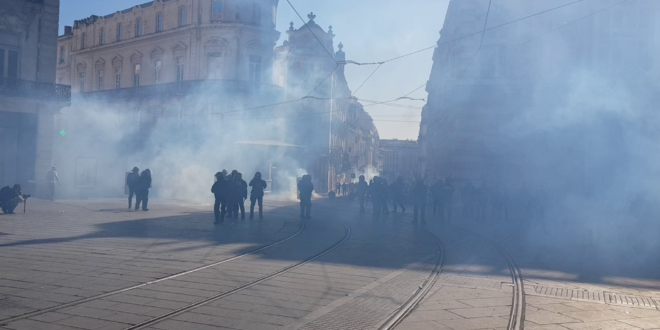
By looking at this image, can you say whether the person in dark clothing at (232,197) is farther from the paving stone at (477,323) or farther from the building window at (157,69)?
the building window at (157,69)

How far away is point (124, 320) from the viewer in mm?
5215

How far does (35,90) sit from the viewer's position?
911 inches

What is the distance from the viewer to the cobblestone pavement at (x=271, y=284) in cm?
554

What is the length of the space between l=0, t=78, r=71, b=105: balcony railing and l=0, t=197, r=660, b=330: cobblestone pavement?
12372 millimetres

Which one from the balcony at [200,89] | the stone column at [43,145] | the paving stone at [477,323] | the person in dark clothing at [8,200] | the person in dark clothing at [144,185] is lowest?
the paving stone at [477,323]

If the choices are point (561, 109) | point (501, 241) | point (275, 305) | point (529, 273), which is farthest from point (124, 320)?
point (561, 109)

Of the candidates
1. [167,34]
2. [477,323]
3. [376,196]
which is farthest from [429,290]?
[167,34]

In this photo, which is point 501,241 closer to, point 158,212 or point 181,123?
point 158,212

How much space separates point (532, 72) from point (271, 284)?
26630 millimetres

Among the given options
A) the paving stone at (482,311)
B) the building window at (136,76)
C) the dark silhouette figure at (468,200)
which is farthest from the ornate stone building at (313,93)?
the paving stone at (482,311)

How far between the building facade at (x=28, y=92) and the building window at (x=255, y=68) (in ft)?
41.2

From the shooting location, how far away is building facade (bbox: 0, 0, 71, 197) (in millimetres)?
22812

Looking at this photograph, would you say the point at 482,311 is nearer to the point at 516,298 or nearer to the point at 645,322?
the point at 516,298

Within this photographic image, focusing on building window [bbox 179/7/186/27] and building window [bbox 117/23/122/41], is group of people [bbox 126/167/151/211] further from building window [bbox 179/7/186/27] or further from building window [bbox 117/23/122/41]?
building window [bbox 117/23/122/41]
